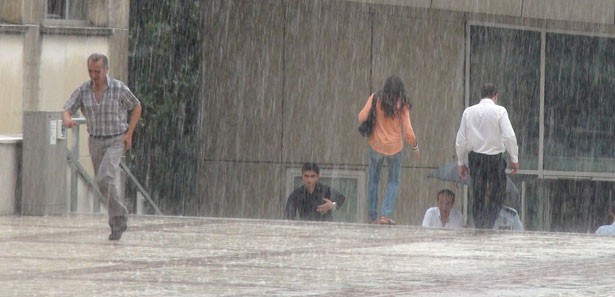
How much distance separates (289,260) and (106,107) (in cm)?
278

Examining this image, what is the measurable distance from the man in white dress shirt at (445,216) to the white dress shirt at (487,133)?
1.10 m

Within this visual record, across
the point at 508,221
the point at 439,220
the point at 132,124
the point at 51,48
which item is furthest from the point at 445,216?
the point at 51,48

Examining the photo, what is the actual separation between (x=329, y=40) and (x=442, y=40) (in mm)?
1633

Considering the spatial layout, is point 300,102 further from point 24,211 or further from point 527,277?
point 527,277

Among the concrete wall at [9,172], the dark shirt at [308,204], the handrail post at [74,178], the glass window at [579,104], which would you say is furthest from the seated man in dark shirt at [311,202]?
the glass window at [579,104]

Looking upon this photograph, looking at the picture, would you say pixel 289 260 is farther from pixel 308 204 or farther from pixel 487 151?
pixel 308 204

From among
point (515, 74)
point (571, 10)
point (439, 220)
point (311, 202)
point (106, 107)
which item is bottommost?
point (439, 220)

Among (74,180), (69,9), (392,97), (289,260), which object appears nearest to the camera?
(289,260)

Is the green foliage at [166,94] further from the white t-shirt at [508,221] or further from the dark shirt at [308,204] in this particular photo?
the white t-shirt at [508,221]

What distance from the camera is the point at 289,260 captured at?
36.8 ft

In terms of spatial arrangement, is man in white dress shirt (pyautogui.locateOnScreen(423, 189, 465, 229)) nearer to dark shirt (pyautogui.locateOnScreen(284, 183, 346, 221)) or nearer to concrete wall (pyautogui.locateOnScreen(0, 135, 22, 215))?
dark shirt (pyautogui.locateOnScreen(284, 183, 346, 221))

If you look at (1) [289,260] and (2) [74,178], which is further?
(2) [74,178]

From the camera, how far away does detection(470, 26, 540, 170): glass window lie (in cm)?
2250

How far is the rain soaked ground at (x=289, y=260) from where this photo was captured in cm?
927
